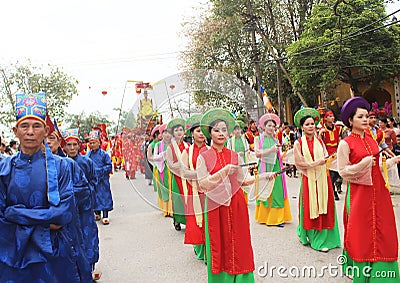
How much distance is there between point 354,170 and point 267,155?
2.89 ft

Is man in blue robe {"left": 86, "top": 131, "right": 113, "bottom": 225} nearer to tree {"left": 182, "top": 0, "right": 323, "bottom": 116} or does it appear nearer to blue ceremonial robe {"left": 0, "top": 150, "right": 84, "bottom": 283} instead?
blue ceremonial robe {"left": 0, "top": 150, "right": 84, "bottom": 283}

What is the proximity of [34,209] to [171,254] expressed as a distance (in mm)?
2843

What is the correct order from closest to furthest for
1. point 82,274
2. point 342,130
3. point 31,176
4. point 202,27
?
point 31,176
point 82,274
point 342,130
point 202,27

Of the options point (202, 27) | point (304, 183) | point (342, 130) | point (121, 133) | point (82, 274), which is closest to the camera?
point (82, 274)

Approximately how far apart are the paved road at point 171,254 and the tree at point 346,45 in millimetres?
8729

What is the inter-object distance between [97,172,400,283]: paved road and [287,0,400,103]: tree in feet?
28.6

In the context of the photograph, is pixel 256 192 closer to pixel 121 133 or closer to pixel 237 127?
pixel 237 127

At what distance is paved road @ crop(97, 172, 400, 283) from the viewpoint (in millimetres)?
4184

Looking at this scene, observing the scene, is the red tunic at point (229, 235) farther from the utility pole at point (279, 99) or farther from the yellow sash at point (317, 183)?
the utility pole at point (279, 99)

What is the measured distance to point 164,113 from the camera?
332cm

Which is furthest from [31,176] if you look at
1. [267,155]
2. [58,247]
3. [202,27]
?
[202,27]

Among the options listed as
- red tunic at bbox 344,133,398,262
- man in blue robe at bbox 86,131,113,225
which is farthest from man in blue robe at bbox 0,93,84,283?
man in blue robe at bbox 86,131,113,225

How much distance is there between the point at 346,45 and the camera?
14523mm

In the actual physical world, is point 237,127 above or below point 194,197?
above
